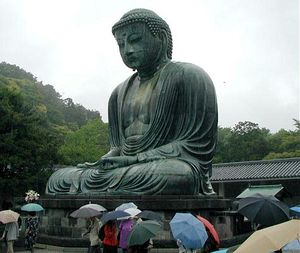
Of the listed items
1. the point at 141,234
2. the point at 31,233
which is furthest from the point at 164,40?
the point at 141,234

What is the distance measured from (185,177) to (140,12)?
4.52m

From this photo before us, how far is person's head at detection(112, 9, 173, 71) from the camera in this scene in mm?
12023

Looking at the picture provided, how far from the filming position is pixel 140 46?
12094 millimetres

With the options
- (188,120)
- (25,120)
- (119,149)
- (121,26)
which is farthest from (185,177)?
(25,120)

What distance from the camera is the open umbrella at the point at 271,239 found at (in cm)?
323

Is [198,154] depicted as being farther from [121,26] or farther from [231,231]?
[121,26]

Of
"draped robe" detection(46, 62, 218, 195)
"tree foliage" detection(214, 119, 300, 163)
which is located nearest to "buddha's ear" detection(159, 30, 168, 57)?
"draped robe" detection(46, 62, 218, 195)

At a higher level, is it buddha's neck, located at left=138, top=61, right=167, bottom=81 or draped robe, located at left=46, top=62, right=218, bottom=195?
buddha's neck, located at left=138, top=61, right=167, bottom=81

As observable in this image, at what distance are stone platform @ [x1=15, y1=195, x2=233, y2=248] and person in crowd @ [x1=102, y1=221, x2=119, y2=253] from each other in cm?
237

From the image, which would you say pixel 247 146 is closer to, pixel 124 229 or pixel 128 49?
pixel 128 49

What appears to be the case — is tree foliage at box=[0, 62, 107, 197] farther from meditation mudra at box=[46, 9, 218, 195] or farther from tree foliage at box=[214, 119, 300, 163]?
tree foliage at box=[214, 119, 300, 163]

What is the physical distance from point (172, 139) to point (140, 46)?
8.15 feet

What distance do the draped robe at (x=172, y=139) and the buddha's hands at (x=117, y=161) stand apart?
0.40 ft

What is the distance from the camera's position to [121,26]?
1223 cm
